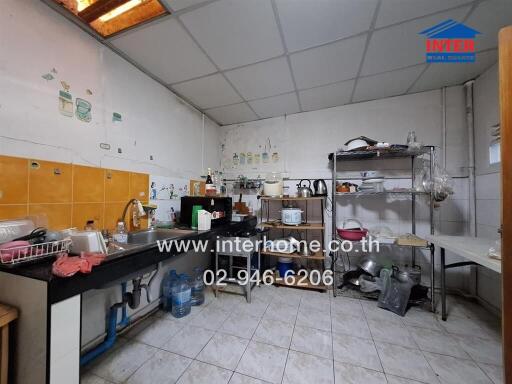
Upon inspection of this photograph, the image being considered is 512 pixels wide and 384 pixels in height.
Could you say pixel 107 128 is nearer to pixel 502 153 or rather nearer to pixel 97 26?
pixel 97 26

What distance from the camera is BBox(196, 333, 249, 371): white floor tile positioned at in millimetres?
1218

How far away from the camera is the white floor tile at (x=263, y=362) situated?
1133 mm

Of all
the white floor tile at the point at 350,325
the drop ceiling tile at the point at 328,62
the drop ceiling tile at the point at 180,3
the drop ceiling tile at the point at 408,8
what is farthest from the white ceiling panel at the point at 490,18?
the white floor tile at the point at 350,325

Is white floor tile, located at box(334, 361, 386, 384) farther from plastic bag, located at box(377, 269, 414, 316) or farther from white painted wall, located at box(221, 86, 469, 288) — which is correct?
white painted wall, located at box(221, 86, 469, 288)

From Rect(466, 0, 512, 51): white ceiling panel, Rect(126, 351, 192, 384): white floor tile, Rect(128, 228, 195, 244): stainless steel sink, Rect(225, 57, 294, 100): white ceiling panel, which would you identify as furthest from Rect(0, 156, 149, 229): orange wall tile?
Rect(466, 0, 512, 51): white ceiling panel

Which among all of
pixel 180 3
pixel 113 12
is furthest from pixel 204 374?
pixel 113 12

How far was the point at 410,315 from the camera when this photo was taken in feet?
5.63

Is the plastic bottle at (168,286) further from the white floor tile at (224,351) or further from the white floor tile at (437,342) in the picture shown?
the white floor tile at (437,342)

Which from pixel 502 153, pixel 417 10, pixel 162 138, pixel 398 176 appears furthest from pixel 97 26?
pixel 398 176

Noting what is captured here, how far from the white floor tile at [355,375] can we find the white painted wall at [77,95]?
155cm

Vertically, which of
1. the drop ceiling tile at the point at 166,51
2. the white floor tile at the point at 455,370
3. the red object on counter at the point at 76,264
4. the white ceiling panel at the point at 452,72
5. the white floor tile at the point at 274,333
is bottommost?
the white floor tile at the point at 274,333

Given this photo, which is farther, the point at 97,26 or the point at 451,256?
the point at 451,256

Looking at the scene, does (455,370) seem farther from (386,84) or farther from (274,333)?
(386,84)

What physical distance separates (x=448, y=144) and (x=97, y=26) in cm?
325
